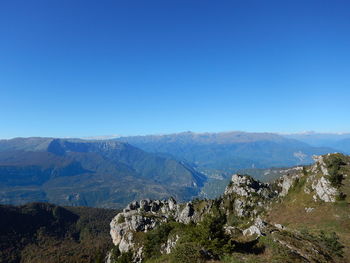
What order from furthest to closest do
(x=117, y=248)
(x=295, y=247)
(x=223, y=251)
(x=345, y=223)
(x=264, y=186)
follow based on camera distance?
1. (x=264, y=186)
2. (x=117, y=248)
3. (x=345, y=223)
4. (x=295, y=247)
5. (x=223, y=251)

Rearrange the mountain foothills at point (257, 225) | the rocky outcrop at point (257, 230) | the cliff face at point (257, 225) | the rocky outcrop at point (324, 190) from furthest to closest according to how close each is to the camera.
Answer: the rocky outcrop at point (324, 190) → the rocky outcrop at point (257, 230) → the cliff face at point (257, 225) → the mountain foothills at point (257, 225)

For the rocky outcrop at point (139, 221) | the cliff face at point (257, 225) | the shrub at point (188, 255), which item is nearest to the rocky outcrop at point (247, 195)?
the cliff face at point (257, 225)

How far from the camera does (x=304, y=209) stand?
70.8m

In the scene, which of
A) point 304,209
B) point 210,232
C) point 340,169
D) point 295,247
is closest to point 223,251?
point 210,232

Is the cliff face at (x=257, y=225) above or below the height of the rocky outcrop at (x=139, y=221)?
above

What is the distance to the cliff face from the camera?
108 feet

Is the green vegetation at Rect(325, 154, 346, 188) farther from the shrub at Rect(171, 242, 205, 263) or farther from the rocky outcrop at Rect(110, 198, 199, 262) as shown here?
the shrub at Rect(171, 242, 205, 263)

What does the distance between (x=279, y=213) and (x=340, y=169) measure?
26120 mm

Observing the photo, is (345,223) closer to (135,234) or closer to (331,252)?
(331,252)

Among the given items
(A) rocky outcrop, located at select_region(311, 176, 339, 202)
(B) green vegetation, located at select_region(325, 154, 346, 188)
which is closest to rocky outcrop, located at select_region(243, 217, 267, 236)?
(A) rocky outcrop, located at select_region(311, 176, 339, 202)

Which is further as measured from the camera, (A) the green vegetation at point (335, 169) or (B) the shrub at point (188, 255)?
(A) the green vegetation at point (335, 169)

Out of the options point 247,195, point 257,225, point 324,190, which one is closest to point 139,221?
point 247,195

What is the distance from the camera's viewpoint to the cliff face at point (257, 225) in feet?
108

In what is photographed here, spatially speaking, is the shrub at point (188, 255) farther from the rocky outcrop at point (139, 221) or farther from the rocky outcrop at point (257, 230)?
the rocky outcrop at point (139, 221)
